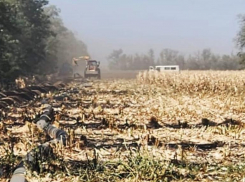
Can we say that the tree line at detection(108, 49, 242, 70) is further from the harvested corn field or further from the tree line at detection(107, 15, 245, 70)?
the harvested corn field

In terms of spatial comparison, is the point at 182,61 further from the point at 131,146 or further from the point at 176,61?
the point at 131,146

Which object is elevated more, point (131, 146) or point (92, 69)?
point (92, 69)

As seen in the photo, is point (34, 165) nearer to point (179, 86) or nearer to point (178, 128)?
point (178, 128)

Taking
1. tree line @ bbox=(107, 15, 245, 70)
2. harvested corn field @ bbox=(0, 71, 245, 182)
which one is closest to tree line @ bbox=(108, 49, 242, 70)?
tree line @ bbox=(107, 15, 245, 70)

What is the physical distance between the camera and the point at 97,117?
38.6 ft

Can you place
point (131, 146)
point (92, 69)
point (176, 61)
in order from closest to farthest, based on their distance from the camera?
1. point (131, 146)
2. point (92, 69)
3. point (176, 61)

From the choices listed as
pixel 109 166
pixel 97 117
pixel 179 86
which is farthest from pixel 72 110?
pixel 179 86

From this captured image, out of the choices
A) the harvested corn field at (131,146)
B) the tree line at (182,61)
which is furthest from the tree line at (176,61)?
the harvested corn field at (131,146)

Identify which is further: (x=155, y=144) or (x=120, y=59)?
(x=120, y=59)

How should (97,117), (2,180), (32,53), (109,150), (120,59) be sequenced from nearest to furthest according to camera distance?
1. (2,180)
2. (109,150)
3. (97,117)
4. (32,53)
5. (120,59)

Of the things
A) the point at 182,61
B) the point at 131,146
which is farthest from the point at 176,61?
the point at 131,146

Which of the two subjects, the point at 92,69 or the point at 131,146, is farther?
the point at 92,69

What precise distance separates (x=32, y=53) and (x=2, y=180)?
32360 millimetres

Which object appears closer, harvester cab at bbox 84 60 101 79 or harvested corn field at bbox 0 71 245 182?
harvested corn field at bbox 0 71 245 182
